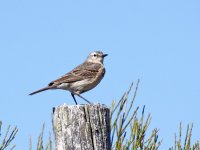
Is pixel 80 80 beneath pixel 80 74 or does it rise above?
beneath

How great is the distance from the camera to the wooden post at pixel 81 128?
13.6 ft

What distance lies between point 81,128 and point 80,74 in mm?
7363

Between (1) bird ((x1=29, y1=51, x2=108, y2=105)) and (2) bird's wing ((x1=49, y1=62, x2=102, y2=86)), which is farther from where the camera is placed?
(2) bird's wing ((x1=49, y1=62, x2=102, y2=86))

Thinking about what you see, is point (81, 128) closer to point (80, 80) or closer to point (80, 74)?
point (80, 80)

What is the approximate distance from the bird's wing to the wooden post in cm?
642

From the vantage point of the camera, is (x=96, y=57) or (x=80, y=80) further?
(x=96, y=57)

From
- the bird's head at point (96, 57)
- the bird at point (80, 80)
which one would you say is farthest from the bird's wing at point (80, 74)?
the bird's head at point (96, 57)

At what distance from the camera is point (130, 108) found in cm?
472

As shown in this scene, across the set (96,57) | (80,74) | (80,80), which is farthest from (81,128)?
(96,57)

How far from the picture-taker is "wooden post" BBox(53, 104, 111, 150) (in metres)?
4.14

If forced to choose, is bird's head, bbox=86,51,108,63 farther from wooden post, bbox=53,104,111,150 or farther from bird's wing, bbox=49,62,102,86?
wooden post, bbox=53,104,111,150

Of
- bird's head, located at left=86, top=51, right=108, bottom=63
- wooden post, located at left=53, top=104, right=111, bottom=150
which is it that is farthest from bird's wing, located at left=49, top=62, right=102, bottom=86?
wooden post, located at left=53, top=104, right=111, bottom=150

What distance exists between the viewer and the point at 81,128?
4.17 m

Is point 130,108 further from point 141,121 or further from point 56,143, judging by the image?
point 56,143
